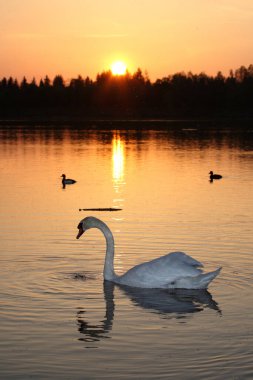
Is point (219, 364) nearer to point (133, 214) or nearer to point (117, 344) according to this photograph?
point (117, 344)

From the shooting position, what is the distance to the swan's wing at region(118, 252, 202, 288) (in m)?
12.3

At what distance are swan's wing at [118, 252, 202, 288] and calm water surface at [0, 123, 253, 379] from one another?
0.18 meters

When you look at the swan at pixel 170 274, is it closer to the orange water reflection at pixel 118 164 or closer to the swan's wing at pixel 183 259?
the swan's wing at pixel 183 259

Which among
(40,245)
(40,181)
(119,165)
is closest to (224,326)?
(40,245)

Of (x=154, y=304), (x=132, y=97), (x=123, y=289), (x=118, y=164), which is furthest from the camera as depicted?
(x=132, y=97)

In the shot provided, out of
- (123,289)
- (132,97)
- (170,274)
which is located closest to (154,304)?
(170,274)

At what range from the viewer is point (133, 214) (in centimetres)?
2047

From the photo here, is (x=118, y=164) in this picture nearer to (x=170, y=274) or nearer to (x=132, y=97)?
(x=170, y=274)

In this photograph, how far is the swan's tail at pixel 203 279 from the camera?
12227mm

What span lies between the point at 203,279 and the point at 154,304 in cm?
83

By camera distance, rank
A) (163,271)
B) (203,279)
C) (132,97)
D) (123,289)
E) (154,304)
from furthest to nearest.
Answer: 1. (132,97)
2. (123,289)
3. (163,271)
4. (203,279)
5. (154,304)

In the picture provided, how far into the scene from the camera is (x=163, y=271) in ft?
40.9

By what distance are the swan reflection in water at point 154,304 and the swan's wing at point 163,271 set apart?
0.14 metres

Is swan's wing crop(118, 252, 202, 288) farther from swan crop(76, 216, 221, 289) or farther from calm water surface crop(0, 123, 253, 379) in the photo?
Result: calm water surface crop(0, 123, 253, 379)
